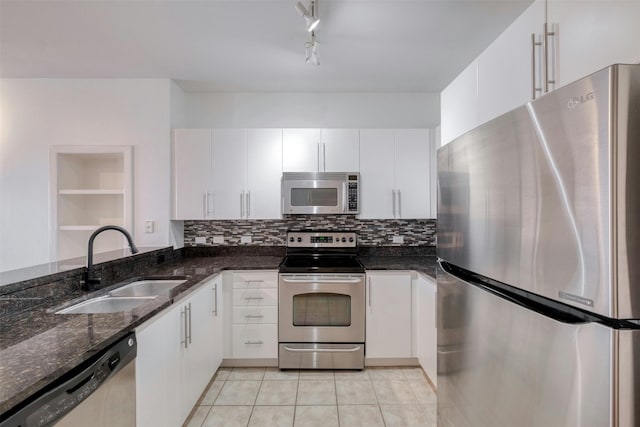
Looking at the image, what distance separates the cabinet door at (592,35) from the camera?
0.68m

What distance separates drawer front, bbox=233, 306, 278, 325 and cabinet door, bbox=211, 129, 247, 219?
842mm

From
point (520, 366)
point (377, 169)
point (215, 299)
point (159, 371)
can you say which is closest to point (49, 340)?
point (159, 371)

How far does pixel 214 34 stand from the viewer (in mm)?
2072

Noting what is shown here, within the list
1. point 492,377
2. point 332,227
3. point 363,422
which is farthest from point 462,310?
point 332,227

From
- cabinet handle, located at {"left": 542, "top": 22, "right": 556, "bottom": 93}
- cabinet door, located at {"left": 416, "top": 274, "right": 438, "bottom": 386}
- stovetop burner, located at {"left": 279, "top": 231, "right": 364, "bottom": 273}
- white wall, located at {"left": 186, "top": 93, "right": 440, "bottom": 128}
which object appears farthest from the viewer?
white wall, located at {"left": 186, "top": 93, "right": 440, "bottom": 128}

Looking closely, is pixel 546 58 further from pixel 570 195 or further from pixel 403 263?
pixel 403 263

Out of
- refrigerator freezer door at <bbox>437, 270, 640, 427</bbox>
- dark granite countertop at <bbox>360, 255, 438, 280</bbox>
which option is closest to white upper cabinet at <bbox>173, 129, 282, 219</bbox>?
dark granite countertop at <bbox>360, 255, 438, 280</bbox>

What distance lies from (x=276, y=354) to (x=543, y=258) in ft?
7.45

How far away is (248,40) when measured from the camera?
2143mm

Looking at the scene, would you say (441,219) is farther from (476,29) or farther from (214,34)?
(214,34)

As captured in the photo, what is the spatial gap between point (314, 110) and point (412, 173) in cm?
116

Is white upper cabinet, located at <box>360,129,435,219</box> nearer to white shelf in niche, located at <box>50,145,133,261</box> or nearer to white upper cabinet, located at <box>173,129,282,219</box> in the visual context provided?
white upper cabinet, located at <box>173,129,282,219</box>

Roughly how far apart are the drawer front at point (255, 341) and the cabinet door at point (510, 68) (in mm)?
2146

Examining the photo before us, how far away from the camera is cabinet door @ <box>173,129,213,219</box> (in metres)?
2.85
